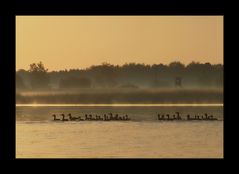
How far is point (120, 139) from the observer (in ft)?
139

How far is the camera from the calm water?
3332cm

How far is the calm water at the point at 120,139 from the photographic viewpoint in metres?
33.3

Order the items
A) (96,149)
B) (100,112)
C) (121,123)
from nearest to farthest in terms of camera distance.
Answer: (96,149)
(121,123)
(100,112)
